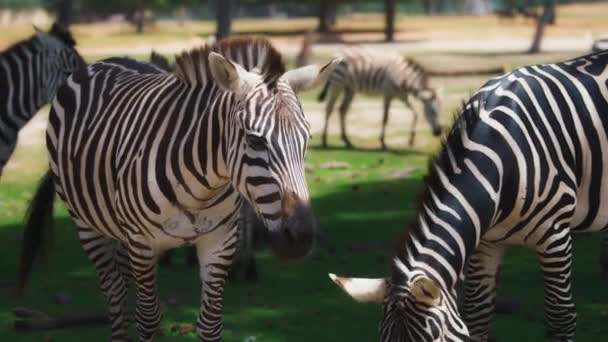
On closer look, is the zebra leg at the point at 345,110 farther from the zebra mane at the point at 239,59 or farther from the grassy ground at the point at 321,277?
the zebra mane at the point at 239,59

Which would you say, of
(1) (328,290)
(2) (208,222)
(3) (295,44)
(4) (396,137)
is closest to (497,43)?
(3) (295,44)

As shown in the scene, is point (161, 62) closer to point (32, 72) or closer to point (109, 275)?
point (109, 275)

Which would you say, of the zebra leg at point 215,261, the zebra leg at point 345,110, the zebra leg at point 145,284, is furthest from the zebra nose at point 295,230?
the zebra leg at point 345,110

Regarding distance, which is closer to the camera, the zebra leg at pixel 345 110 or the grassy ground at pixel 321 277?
the grassy ground at pixel 321 277

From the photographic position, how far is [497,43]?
3850 cm

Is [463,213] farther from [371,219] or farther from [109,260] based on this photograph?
[371,219]

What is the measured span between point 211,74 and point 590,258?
493cm

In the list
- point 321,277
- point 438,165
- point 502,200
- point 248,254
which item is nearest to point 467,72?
point 321,277

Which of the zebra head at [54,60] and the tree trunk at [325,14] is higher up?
the zebra head at [54,60]

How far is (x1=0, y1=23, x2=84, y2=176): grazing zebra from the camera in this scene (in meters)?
9.33

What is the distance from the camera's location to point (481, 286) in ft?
18.7

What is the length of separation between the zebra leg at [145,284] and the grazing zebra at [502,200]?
158 centimetres

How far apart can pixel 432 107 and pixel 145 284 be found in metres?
11.1

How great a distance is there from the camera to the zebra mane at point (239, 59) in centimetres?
498
